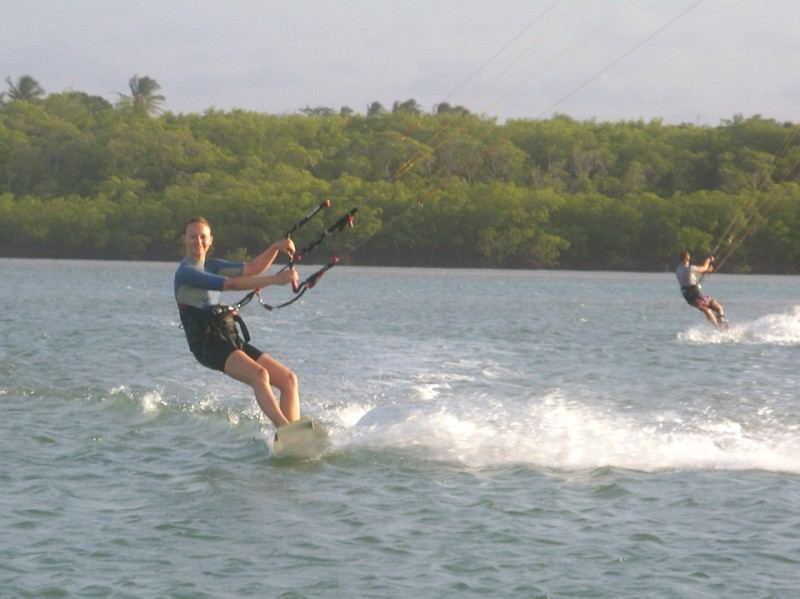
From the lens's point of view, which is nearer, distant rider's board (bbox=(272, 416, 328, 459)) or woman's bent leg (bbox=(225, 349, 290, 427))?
woman's bent leg (bbox=(225, 349, 290, 427))

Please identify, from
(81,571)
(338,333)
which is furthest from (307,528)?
(338,333)

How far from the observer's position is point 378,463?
10.6m

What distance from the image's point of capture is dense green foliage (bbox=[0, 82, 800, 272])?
9288 cm

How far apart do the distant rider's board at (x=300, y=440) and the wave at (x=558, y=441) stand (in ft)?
1.25

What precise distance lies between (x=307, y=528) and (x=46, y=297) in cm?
3226

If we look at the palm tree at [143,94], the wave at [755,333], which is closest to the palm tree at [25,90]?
the palm tree at [143,94]

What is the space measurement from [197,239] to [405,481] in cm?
204

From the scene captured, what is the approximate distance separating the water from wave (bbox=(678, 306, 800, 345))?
5446mm

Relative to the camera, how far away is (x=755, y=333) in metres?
26.7

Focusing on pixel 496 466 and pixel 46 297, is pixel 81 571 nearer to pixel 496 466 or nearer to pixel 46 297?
pixel 496 466

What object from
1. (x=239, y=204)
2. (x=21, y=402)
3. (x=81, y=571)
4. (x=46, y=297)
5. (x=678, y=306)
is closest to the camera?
(x=81, y=571)

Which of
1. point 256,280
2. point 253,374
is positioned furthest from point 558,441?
point 256,280

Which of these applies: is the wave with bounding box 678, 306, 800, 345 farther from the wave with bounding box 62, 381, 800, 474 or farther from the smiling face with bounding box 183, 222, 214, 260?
the smiling face with bounding box 183, 222, 214, 260

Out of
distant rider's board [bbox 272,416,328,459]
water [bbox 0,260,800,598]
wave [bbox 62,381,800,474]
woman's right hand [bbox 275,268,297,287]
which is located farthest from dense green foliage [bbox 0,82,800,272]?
woman's right hand [bbox 275,268,297,287]
